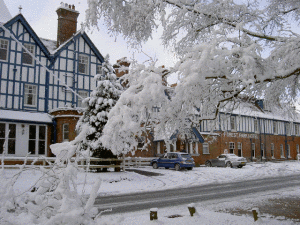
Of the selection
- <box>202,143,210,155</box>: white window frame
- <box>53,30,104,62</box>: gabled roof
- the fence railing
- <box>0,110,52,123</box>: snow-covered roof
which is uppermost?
<box>53,30,104,62</box>: gabled roof

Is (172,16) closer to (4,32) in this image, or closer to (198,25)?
(198,25)

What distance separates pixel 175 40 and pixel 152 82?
2329mm

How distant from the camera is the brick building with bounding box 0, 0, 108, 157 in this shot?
23.0m

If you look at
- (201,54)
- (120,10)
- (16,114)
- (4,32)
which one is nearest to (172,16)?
(120,10)

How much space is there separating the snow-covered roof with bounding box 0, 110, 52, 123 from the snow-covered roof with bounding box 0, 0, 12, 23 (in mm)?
7960

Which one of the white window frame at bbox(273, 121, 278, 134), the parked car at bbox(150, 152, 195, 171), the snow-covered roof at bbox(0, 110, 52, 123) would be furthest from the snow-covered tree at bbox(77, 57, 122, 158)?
the white window frame at bbox(273, 121, 278, 134)

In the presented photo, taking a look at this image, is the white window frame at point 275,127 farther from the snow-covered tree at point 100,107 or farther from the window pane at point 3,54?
the window pane at point 3,54

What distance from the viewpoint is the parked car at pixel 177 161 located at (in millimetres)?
24828

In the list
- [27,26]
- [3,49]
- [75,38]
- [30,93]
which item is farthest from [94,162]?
[27,26]

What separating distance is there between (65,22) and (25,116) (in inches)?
403

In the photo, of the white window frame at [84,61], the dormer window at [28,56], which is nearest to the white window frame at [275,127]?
the white window frame at [84,61]

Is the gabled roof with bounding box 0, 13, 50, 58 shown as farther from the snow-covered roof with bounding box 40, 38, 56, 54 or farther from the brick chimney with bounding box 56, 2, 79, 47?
the brick chimney with bounding box 56, 2, 79, 47

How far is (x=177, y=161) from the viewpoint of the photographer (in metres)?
25.0

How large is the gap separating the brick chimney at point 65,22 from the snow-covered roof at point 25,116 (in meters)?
7.38
